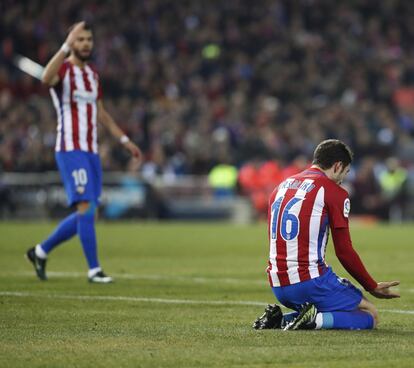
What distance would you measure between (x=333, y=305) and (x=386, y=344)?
82 centimetres

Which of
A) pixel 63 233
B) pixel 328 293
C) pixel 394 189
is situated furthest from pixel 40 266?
pixel 394 189

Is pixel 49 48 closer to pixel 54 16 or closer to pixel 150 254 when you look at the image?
pixel 54 16

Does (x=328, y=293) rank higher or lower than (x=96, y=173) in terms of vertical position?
lower

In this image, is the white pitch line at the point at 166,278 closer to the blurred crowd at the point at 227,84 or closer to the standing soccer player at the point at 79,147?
the standing soccer player at the point at 79,147

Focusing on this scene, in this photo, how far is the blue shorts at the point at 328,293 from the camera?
25.9 ft

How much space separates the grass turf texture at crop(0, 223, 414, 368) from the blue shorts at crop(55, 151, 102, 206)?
33.0 inches

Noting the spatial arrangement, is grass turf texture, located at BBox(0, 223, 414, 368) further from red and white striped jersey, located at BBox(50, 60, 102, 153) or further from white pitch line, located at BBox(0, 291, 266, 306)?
red and white striped jersey, located at BBox(50, 60, 102, 153)

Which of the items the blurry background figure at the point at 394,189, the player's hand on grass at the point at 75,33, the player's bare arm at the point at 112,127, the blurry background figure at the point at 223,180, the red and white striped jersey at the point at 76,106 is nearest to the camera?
the player's hand on grass at the point at 75,33

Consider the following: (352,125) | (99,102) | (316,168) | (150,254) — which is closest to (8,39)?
(352,125)

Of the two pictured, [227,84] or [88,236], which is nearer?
[88,236]

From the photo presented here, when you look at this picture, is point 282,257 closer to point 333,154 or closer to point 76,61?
point 333,154

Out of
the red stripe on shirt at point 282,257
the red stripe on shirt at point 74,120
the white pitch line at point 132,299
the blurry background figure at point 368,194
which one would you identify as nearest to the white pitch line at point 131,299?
the white pitch line at point 132,299

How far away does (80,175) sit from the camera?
11758 millimetres

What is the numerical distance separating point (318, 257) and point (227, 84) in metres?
25.4
